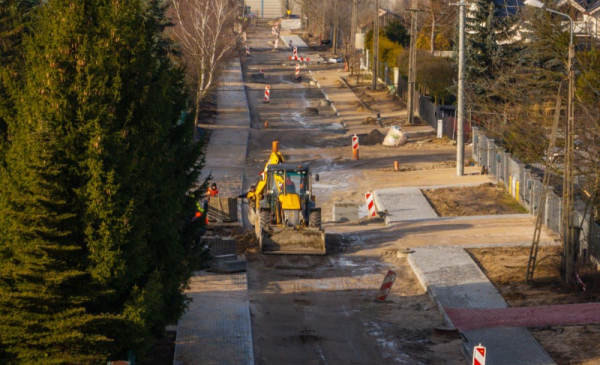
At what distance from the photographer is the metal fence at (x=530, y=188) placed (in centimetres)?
1947

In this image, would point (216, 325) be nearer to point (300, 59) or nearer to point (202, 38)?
point (202, 38)

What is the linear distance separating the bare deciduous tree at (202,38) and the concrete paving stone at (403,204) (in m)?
13.1

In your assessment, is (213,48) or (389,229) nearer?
(389,229)

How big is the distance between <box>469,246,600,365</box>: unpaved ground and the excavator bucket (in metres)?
3.91

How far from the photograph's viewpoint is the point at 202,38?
40.3 meters

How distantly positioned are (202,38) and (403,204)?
16.0 metres

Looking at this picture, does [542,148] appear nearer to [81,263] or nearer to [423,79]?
[81,263]

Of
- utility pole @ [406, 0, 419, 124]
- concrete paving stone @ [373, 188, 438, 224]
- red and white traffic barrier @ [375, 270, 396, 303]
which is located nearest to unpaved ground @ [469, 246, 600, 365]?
red and white traffic barrier @ [375, 270, 396, 303]

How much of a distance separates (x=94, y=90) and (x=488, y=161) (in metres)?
24.3

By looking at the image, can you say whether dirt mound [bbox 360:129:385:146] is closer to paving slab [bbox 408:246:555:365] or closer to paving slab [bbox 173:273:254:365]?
paving slab [bbox 408:246:555:365]

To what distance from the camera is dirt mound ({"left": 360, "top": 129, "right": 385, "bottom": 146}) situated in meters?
42.2

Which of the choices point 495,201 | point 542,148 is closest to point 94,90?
point 542,148

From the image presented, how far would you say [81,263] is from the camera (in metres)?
11.2

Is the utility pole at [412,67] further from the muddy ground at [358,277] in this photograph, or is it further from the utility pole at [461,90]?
the utility pole at [461,90]
